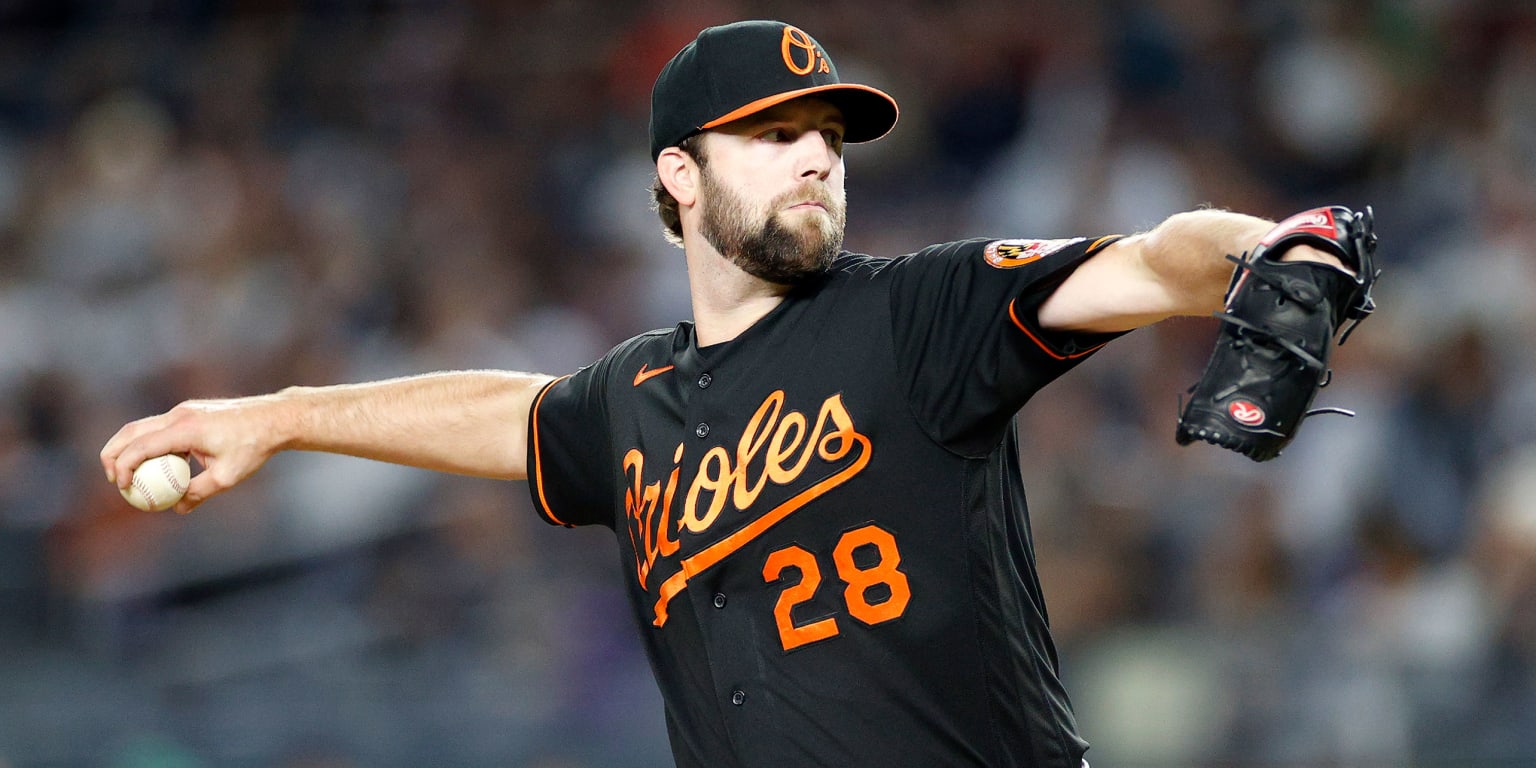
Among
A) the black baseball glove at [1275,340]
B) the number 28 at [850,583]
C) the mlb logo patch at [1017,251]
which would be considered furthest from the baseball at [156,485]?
the black baseball glove at [1275,340]

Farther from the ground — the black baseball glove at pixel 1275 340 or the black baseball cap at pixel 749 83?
the black baseball cap at pixel 749 83

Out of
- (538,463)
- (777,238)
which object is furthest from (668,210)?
(538,463)

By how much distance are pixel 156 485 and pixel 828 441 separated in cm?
137

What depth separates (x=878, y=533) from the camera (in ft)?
9.37

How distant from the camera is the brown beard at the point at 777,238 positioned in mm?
3062

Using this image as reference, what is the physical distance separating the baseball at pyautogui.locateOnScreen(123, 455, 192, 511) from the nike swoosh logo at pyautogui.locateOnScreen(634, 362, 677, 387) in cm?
93

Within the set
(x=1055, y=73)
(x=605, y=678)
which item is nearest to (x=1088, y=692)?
(x=605, y=678)

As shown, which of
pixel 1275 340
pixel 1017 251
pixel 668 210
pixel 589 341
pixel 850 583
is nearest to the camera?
pixel 1275 340

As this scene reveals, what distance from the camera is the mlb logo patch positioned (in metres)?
2.68

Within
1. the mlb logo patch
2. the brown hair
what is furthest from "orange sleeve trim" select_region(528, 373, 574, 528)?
the mlb logo patch

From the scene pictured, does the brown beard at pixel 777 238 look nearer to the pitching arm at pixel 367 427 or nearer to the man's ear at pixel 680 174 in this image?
the man's ear at pixel 680 174

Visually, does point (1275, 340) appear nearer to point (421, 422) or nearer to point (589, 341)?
point (421, 422)

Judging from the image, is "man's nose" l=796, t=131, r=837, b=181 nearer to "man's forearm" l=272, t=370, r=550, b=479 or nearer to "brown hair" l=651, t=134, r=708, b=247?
"brown hair" l=651, t=134, r=708, b=247

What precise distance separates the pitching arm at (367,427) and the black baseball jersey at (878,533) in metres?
0.65
